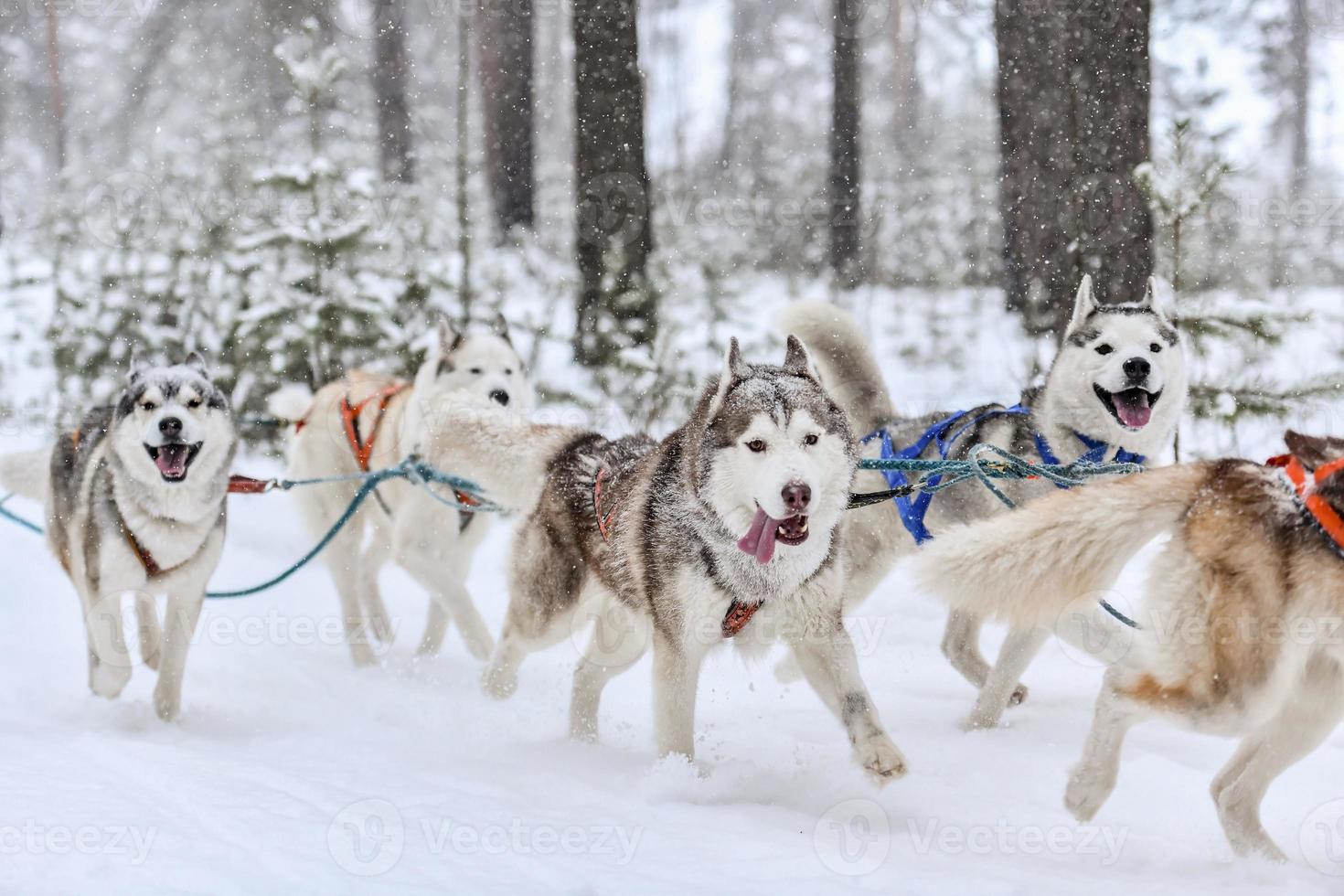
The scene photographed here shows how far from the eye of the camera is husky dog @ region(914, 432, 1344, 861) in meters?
2.41

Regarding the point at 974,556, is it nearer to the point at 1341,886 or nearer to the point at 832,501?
the point at 832,501

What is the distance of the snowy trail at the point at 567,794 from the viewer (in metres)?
2.53

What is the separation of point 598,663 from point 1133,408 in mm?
1964

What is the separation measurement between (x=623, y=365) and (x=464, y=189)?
2109mm

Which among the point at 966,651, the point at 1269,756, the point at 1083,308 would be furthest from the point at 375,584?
the point at 1269,756

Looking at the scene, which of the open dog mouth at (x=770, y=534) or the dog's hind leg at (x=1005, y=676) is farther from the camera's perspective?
the dog's hind leg at (x=1005, y=676)

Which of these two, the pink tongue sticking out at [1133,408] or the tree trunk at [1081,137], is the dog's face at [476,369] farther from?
the tree trunk at [1081,137]

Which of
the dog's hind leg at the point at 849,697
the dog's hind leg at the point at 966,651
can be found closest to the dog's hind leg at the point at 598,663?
the dog's hind leg at the point at 849,697

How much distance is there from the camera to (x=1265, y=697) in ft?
7.94

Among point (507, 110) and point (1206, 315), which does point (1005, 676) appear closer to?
point (1206, 315)

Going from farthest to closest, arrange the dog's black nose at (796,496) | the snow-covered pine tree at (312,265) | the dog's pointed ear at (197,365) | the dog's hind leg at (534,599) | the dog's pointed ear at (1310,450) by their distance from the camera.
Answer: the snow-covered pine tree at (312,265), the dog's pointed ear at (197,365), the dog's hind leg at (534,599), the dog's black nose at (796,496), the dog's pointed ear at (1310,450)

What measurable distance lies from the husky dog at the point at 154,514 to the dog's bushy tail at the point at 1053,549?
2806 millimetres

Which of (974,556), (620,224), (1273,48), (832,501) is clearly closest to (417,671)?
(832,501)

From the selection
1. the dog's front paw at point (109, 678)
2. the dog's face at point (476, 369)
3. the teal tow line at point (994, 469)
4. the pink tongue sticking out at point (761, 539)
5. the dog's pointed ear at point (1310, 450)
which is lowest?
the dog's front paw at point (109, 678)
